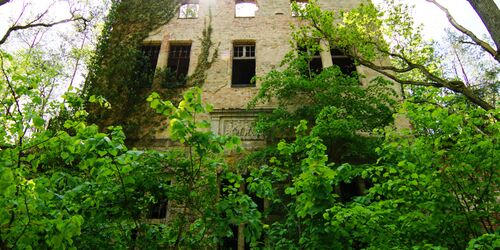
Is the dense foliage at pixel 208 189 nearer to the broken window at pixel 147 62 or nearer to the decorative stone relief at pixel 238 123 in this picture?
the decorative stone relief at pixel 238 123

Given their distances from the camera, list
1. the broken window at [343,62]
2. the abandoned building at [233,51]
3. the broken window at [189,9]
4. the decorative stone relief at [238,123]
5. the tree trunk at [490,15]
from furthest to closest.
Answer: the broken window at [189,9]
the broken window at [343,62]
the abandoned building at [233,51]
the decorative stone relief at [238,123]
the tree trunk at [490,15]

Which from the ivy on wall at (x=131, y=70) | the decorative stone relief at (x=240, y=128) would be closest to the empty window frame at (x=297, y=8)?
the ivy on wall at (x=131, y=70)

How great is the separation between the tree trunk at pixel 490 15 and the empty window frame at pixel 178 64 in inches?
343

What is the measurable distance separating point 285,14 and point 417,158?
427 inches

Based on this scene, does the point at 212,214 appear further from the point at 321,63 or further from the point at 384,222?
the point at 321,63

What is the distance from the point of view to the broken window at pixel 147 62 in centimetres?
1246

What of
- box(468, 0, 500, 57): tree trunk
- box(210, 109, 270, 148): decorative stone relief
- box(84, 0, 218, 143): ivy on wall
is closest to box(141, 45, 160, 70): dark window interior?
box(84, 0, 218, 143): ivy on wall

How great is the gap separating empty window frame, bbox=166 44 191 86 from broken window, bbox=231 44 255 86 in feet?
5.79

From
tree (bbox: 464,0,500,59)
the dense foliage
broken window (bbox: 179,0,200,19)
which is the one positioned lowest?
the dense foliage

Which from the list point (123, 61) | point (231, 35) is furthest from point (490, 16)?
point (123, 61)

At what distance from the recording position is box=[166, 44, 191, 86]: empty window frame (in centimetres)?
1254

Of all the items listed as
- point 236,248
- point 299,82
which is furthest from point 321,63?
point 236,248

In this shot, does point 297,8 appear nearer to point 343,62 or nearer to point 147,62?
point 343,62

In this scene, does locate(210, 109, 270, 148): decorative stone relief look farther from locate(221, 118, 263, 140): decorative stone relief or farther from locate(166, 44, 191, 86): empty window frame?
locate(166, 44, 191, 86): empty window frame
